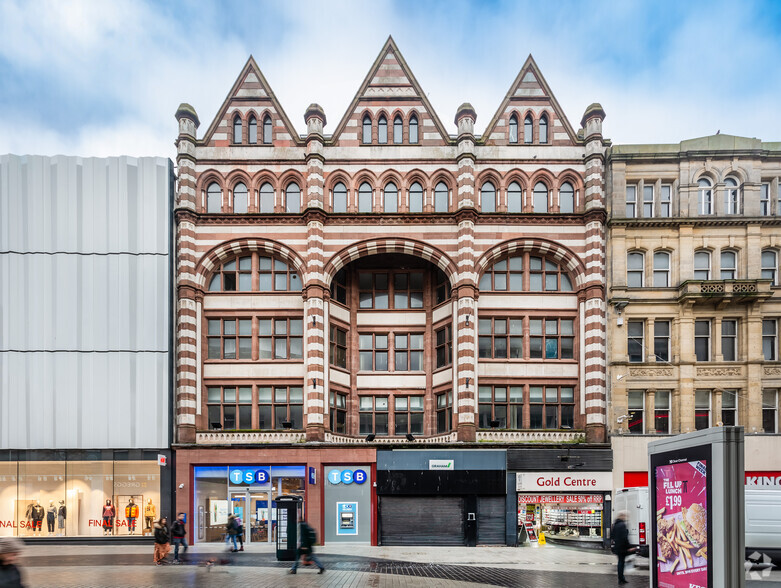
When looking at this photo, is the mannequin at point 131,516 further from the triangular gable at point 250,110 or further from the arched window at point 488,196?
the arched window at point 488,196

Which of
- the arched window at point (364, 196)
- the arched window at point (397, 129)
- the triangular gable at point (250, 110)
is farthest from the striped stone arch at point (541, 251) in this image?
the triangular gable at point (250, 110)

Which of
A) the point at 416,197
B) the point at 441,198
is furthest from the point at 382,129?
the point at 441,198

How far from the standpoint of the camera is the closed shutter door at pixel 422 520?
2752 cm

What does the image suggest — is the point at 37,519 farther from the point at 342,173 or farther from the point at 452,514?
the point at 342,173

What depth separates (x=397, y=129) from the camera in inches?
1201

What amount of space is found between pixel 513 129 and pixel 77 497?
26549 millimetres

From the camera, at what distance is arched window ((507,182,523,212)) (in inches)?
1192

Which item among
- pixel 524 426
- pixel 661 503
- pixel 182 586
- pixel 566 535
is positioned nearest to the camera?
pixel 661 503

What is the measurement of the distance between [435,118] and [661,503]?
2378cm

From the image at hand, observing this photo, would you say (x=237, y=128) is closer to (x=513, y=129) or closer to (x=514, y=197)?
(x=513, y=129)

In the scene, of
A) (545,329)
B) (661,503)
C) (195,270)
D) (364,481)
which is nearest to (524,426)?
(545,329)

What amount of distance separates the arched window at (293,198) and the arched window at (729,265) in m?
20.5

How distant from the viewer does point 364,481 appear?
28.1 metres

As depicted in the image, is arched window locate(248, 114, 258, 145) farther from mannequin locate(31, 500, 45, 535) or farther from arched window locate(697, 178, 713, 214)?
arched window locate(697, 178, 713, 214)
